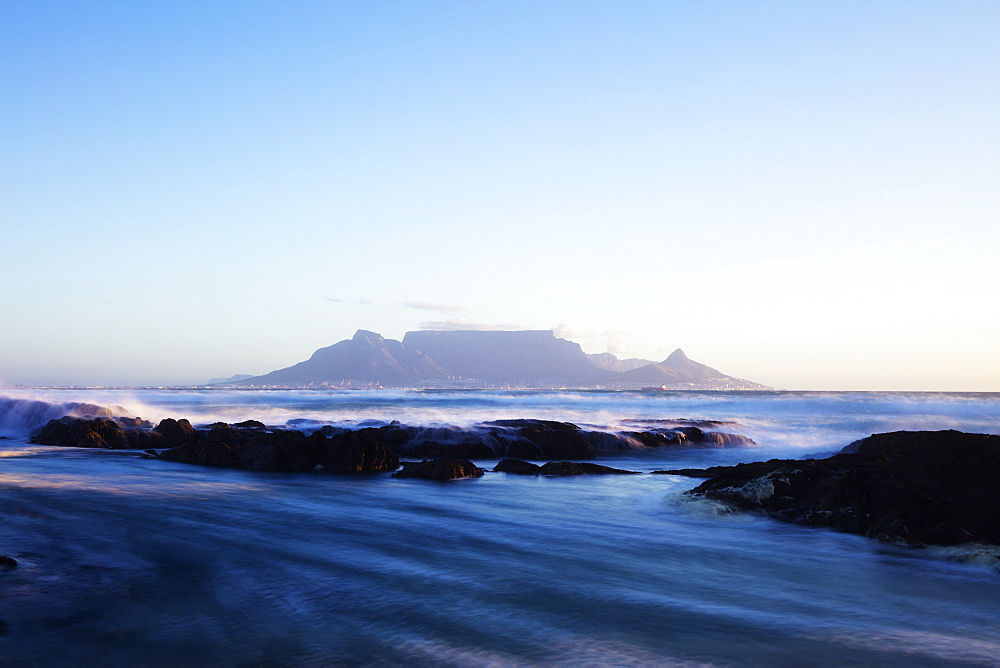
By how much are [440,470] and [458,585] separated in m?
8.29

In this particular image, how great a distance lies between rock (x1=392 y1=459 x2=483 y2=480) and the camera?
47.8 feet

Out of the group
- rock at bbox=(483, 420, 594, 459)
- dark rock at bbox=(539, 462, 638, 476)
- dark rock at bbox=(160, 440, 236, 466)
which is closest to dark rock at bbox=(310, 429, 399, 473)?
dark rock at bbox=(160, 440, 236, 466)

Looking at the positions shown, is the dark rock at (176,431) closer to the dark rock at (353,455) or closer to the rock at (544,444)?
the dark rock at (353,455)

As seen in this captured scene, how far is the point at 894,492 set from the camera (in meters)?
8.38

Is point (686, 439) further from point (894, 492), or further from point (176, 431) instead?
point (176, 431)

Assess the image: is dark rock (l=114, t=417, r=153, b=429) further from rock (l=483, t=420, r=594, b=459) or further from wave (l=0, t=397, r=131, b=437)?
rock (l=483, t=420, r=594, b=459)

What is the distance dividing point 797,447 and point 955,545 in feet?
63.1

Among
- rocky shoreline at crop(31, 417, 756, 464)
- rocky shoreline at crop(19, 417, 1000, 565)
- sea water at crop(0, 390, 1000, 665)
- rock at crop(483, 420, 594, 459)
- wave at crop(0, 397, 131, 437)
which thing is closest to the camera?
sea water at crop(0, 390, 1000, 665)

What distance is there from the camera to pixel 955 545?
23.7 ft

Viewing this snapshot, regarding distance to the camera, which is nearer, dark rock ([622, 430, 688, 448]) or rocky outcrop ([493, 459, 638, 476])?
rocky outcrop ([493, 459, 638, 476])

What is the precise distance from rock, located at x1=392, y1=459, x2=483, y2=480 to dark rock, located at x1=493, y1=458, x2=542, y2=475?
794 millimetres

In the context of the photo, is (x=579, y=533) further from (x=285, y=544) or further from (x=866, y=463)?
(x=866, y=463)

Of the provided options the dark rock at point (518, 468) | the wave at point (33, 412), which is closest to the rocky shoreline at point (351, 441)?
the dark rock at point (518, 468)

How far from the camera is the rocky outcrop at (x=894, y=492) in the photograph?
7.59 meters
